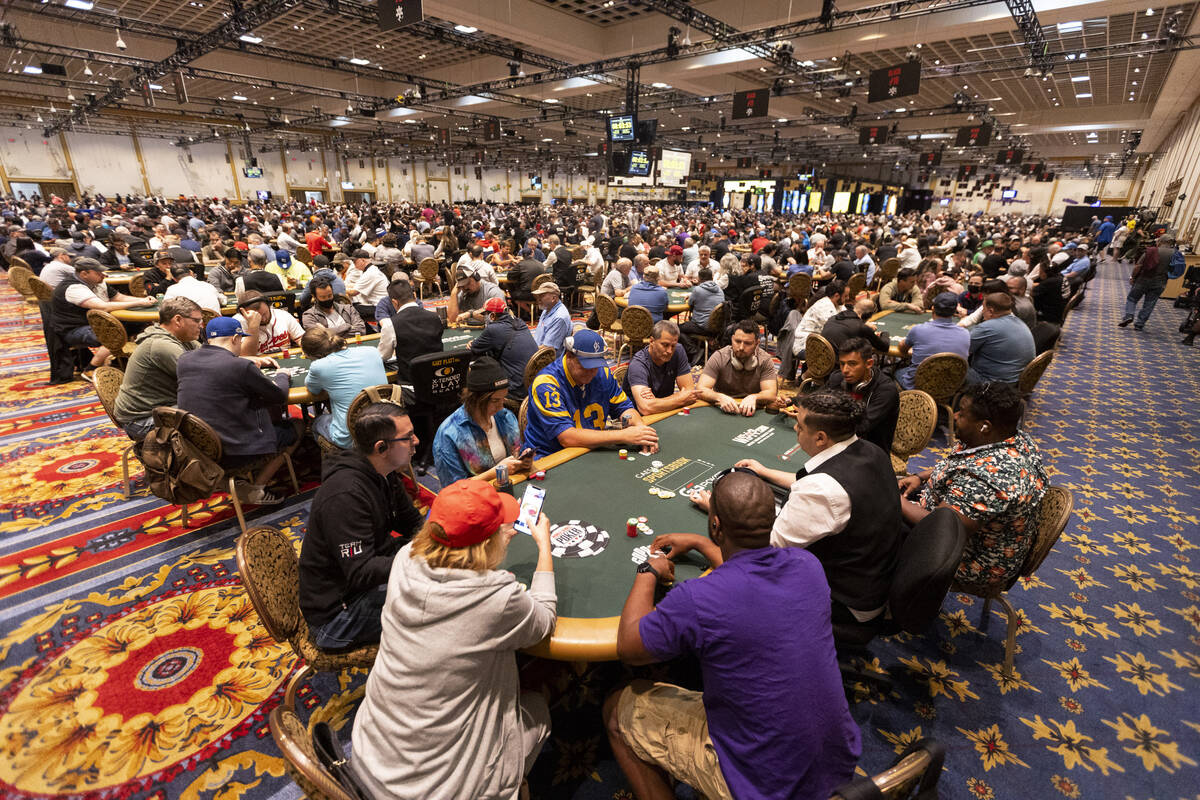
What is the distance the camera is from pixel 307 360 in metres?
4.88

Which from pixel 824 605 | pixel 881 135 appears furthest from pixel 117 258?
pixel 881 135

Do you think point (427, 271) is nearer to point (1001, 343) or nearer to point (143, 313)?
point (143, 313)

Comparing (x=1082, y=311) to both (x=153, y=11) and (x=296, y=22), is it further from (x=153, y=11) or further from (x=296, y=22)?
(x=153, y=11)

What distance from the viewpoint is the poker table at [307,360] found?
13.4ft

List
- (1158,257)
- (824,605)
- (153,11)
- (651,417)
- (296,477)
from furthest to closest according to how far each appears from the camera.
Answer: (153,11) < (1158,257) < (296,477) < (651,417) < (824,605)

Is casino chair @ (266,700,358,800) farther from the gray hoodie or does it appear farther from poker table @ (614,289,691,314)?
poker table @ (614,289,691,314)

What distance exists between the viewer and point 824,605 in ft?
5.03

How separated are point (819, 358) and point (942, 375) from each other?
44.5 inches

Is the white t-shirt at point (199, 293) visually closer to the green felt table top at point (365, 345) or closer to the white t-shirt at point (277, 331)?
the white t-shirt at point (277, 331)

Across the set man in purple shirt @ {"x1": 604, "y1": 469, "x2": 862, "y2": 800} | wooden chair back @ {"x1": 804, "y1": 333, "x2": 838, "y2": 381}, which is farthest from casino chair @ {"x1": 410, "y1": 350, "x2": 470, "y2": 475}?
wooden chair back @ {"x1": 804, "y1": 333, "x2": 838, "y2": 381}

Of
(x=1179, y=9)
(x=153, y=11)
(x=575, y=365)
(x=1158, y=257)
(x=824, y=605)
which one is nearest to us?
(x=824, y=605)

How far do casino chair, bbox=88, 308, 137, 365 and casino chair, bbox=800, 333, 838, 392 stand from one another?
718 centimetres

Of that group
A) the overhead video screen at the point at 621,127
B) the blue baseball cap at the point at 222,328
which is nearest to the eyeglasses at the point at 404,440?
the blue baseball cap at the point at 222,328

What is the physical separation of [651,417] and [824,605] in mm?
2046
